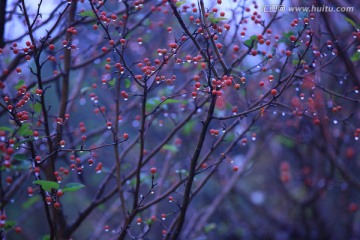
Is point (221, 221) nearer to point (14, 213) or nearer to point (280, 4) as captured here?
point (14, 213)

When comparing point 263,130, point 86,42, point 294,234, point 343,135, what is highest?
point 86,42

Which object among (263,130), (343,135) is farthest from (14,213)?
(343,135)

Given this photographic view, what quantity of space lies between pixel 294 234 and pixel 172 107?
3.69m

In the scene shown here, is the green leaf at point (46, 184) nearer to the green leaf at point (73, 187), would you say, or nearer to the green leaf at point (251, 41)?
the green leaf at point (73, 187)

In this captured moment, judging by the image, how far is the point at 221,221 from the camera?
21.7ft

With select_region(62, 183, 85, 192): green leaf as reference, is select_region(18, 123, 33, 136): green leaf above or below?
above

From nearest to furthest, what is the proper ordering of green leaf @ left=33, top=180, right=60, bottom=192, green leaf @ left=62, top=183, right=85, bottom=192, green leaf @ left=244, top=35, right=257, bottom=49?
1. green leaf @ left=33, top=180, right=60, bottom=192
2. green leaf @ left=62, top=183, right=85, bottom=192
3. green leaf @ left=244, top=35, right=257, bottom=49

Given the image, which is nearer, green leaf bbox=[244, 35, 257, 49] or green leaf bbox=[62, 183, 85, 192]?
green leaf bbox=[62, 183, 85, 192]

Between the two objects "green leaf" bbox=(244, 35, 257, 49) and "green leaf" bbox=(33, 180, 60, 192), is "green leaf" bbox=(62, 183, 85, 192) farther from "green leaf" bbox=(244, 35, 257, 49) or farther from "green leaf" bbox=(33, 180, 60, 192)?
"green leaf" bbox=(244, 35, 257, 49)

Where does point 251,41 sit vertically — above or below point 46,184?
above

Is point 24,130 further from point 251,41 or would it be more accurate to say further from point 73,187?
point 251,41

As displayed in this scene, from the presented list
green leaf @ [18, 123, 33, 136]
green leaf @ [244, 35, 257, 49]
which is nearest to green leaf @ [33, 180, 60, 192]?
green leaf @ [18, 123, 33, 136]

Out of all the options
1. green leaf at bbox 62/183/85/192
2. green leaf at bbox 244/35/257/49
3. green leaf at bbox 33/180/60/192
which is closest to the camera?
green leaf at bbox 33/180/60/192

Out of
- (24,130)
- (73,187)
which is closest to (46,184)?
(73,187)
